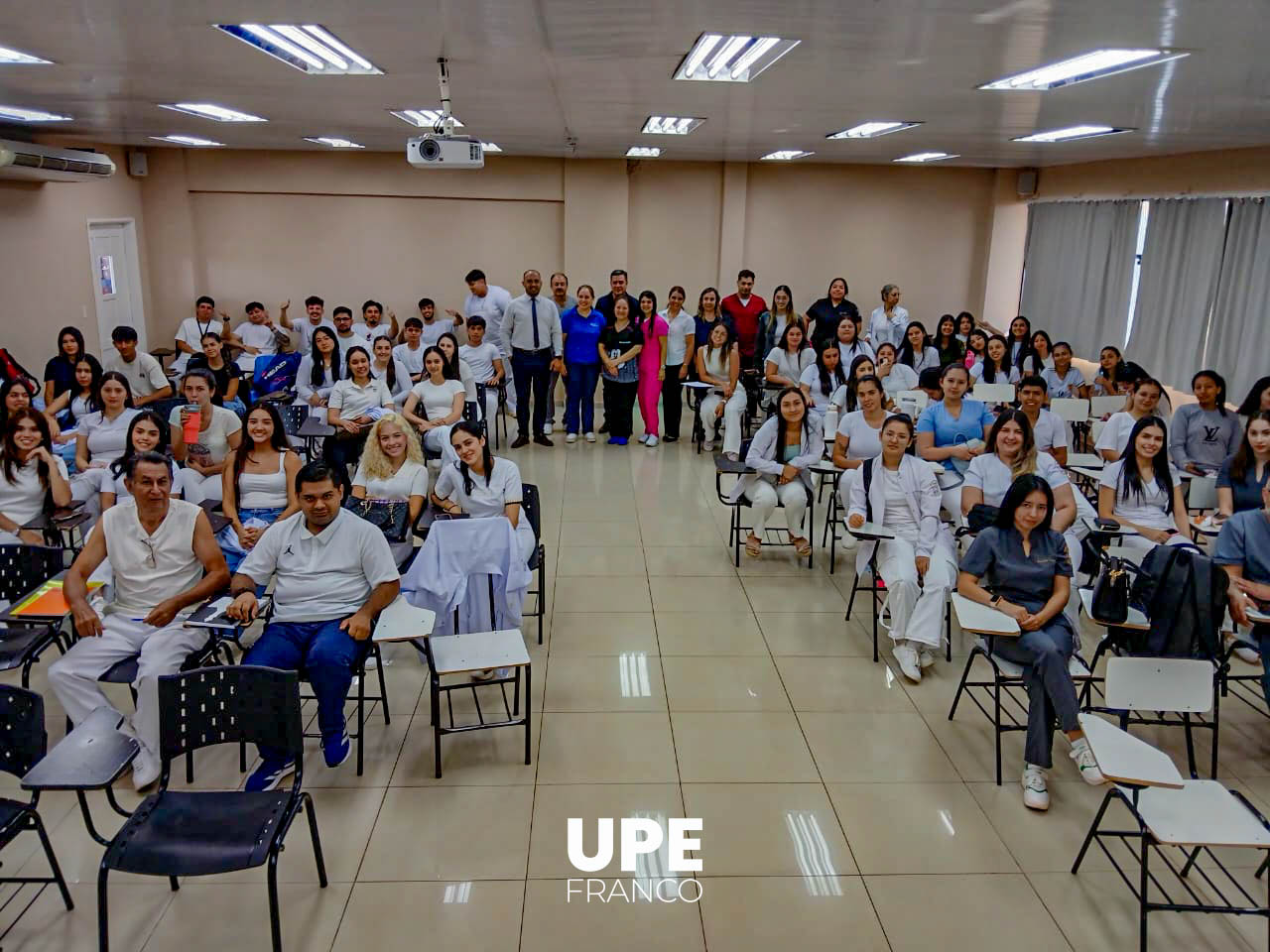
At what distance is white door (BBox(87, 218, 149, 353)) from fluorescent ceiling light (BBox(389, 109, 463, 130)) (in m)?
4.83

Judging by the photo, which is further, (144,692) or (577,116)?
(577,116)

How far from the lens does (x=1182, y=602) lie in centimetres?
392

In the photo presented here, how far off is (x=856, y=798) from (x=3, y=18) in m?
4.51

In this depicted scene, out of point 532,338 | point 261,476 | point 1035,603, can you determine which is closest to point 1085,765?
point 1035,603

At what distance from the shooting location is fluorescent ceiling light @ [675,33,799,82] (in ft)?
12.1

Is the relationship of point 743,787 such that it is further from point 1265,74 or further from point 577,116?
point 577,116

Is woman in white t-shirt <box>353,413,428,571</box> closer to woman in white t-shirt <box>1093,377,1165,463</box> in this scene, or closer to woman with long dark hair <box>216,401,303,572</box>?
woman with long dark hair <box>216,401,303,572</box>

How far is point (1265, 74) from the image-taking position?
3.97 m

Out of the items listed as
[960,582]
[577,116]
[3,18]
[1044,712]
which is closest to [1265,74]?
[960,582]

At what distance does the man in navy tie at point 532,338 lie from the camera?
29.9ft

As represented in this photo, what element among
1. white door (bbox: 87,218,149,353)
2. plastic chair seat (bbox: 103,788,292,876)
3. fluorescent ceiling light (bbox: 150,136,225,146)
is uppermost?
fluorescent ceiling light (bbox: 150,136,225,146)

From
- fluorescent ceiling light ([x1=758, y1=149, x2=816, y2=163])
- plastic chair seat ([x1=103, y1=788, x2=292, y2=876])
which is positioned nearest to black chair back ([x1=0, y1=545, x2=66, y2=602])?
plastic chair seat ([x1=103, y1=788, x2=292, y2=876])

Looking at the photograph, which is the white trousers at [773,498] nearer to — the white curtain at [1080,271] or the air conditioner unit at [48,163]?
the white curtain at [1080,271]

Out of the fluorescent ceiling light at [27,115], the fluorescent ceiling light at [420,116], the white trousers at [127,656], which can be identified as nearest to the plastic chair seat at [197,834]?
the white trousers at [127,656]
